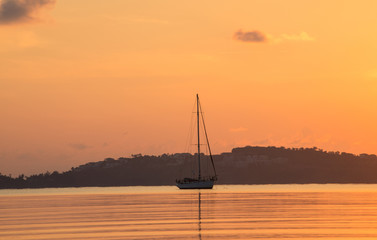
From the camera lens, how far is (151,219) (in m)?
88.2

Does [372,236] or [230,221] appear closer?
[372,236]

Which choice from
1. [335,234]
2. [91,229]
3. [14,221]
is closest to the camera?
[335,234]

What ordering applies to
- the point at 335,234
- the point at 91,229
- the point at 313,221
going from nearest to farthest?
the point at 335,234 < the point at 91,229 < the point at 313,221

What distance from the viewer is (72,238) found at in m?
65.2

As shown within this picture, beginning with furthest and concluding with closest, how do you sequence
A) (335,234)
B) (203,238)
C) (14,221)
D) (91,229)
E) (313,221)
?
(14,221), (313,221), (91,229), (335,234), (203,238)

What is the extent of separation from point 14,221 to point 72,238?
27.1 m

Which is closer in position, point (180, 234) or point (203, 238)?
point (203, 238)

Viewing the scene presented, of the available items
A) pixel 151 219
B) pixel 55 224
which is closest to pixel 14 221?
pixel 55 224

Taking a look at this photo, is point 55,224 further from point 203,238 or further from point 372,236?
point 372,236

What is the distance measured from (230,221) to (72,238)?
24037 mm

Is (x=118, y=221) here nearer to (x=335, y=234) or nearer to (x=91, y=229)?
(x=91, y=229)

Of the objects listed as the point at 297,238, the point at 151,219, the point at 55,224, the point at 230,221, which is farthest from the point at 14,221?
the point at 297,238

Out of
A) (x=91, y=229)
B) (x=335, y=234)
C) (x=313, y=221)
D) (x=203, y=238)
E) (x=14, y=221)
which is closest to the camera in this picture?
(x=203, y=238)

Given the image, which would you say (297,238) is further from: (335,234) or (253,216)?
(253,216)
